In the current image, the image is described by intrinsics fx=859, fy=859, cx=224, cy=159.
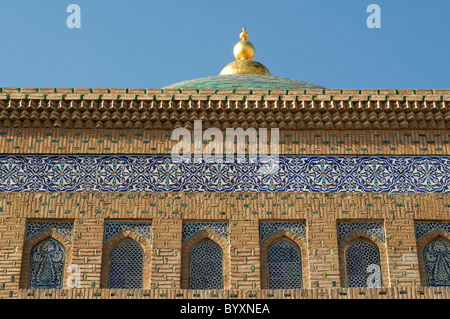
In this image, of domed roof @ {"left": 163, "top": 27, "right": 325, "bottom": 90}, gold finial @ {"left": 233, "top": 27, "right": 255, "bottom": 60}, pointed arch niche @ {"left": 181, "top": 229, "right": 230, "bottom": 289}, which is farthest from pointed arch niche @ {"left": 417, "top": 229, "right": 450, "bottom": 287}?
gold finial @ {"left": 233, "top": 27, "right": 255, "bottom": 60}

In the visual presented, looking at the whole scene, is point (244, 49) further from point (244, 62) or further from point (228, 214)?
point (228, 214)

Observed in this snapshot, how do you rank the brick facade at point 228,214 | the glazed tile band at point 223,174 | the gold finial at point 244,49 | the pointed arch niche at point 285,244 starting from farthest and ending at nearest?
the gold finial at point 244,49 < the glazed tile band at point 223,174 < the pointed arch niche at point 285,244 < the brick facade at point 228,214

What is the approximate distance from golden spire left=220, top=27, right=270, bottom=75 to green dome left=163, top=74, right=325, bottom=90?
120cm

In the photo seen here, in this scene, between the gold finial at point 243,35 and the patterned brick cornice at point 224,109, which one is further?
the gold finial at point 243,35

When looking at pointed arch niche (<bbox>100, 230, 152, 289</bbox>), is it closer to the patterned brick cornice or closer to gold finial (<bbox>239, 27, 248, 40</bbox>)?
the patterned brick cornice

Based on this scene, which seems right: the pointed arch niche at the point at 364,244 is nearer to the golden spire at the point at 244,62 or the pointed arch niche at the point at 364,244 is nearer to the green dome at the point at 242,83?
the green dome at the point at 242,83

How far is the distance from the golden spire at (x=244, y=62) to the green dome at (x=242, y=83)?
1198 mm

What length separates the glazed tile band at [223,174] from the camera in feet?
24.8

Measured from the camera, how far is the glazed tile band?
298 inches

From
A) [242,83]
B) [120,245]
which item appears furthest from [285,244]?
[242,83]

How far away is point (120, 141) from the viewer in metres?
7.77

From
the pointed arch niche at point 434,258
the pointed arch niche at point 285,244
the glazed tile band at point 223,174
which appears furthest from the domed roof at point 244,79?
the pointed arch niche at point 434,258
